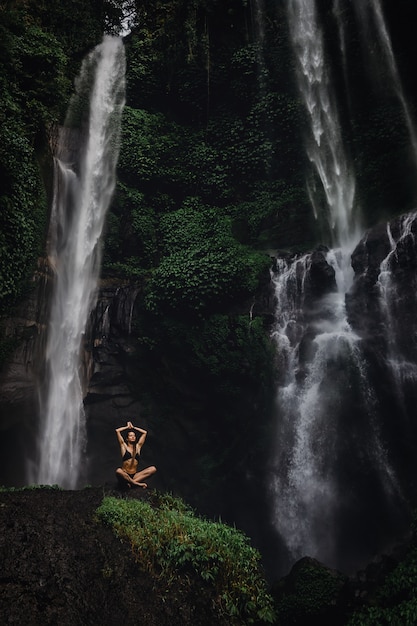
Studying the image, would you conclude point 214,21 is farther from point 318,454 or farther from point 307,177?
point 318,454

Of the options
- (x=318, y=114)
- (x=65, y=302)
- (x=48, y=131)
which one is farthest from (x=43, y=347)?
(x=318, y=114)

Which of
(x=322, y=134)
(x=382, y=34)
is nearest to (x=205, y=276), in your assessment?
(x=322, y=134)

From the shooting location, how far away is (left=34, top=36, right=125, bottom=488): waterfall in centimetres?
1361

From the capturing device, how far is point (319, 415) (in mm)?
12406

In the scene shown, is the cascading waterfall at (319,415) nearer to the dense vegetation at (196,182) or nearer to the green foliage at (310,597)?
the dense vegetation at (196,182)

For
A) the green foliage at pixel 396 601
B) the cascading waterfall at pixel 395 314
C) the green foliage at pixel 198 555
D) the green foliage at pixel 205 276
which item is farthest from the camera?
the green foliage at pixel 205 276

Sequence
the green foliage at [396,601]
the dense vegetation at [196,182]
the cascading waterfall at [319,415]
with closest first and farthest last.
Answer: the green foliage at [396,601] → the cascading waterfall at [319,415] → the dense vegetation at [196,182]

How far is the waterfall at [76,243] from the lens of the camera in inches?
536

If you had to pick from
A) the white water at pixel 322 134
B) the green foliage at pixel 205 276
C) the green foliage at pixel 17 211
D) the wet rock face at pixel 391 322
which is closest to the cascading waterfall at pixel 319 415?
the wet rock face at pixel 391 322

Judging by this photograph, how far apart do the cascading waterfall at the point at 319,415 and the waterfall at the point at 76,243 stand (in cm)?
694

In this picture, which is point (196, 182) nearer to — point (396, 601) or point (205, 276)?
point (205, 276)

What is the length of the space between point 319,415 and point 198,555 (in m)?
6.47

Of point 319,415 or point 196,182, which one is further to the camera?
point 196,182

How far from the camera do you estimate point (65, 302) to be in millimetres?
15031
